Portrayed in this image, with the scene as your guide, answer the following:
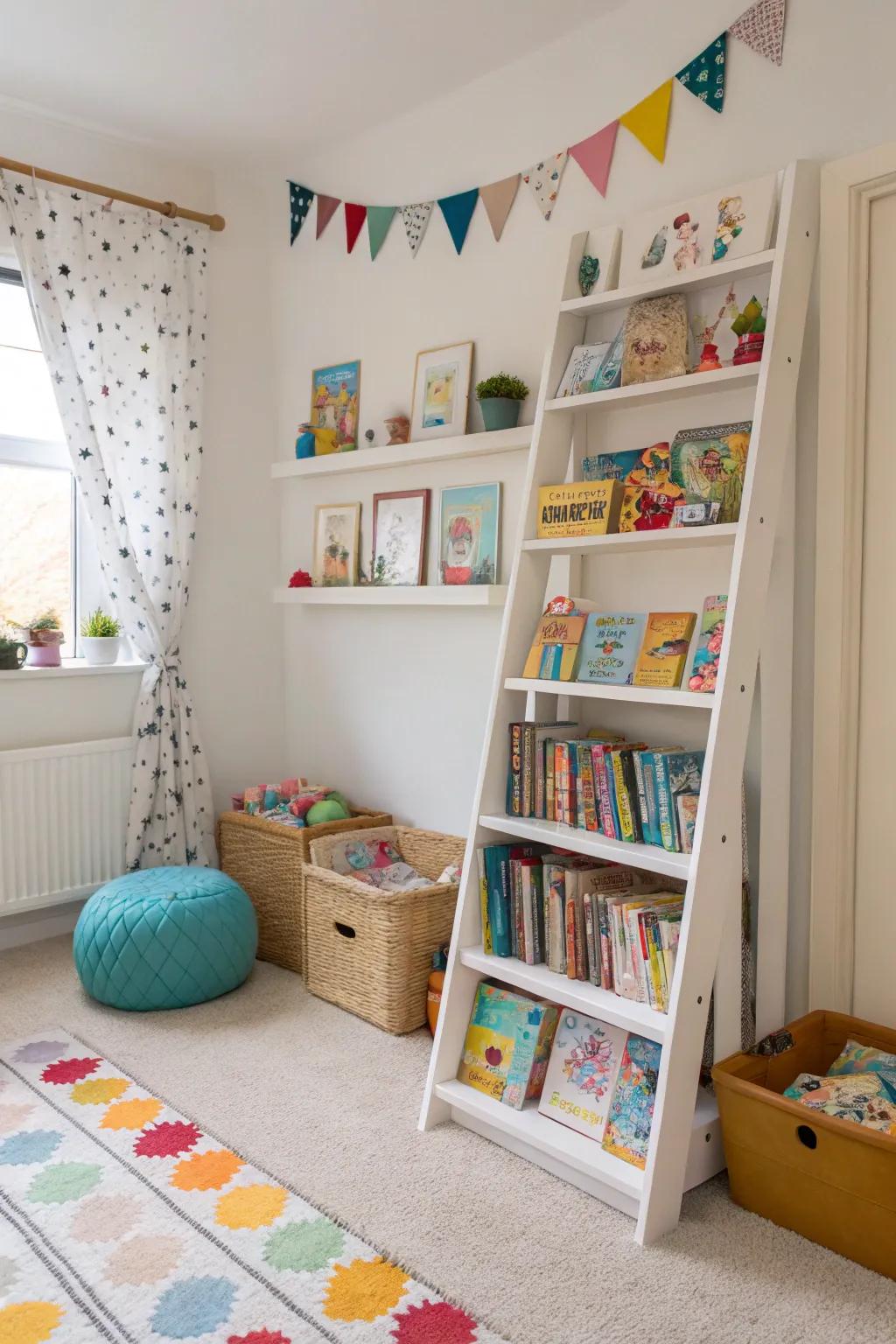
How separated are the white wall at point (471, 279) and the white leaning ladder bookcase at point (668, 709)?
0.16 m

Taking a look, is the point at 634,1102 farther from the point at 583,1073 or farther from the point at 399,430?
the point at 399,430

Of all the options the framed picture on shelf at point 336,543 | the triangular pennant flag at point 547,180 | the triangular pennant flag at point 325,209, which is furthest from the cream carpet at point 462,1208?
the triangular pennant flag at point 325,209

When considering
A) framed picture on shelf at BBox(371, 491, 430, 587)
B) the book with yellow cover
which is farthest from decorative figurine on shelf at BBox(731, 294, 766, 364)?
framed picture on shelf at BBox(371, 491, 430, 587)

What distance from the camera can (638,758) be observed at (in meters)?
1.99

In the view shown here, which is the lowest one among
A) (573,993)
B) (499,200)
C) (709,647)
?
(573,993)

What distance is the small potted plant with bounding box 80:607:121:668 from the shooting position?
321 centimetres

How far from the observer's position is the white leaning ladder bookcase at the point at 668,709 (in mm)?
1777

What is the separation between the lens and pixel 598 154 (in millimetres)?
2447

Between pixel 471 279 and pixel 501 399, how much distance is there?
1.43ft

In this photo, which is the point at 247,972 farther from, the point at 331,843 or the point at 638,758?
the point at 638,758

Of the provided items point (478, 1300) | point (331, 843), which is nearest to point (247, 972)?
point (331, 843)

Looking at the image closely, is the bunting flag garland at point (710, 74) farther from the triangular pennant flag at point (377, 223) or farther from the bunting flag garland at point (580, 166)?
the triangular pennant flag at point (377, 223)

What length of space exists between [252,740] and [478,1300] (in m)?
2.22

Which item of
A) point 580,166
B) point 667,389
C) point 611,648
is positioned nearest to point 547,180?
point 580,166
